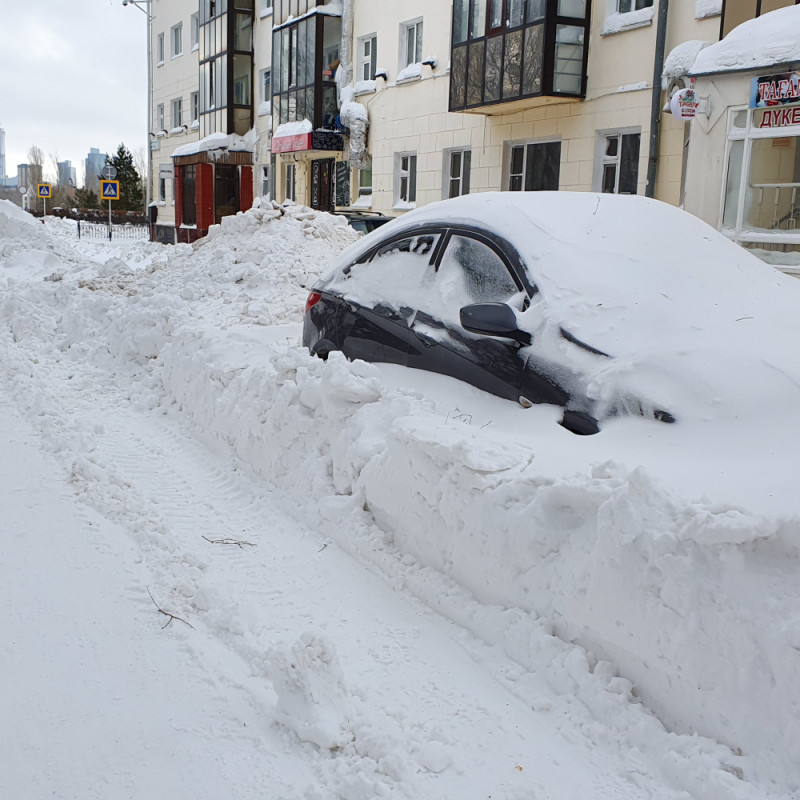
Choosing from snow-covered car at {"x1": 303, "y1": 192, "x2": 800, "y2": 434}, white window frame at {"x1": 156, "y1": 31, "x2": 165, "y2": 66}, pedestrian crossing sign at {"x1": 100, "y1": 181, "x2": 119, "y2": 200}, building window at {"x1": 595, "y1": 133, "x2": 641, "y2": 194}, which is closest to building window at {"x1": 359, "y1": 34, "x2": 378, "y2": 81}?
building window at {"x1": 595, "y1": 133, "x2": 641, "y2": 194}

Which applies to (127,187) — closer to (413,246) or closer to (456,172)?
(456,172)

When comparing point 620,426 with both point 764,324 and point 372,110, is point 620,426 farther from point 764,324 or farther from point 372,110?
point 372,110

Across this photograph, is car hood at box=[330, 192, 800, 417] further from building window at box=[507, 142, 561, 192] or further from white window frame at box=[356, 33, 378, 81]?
white window frame at box=[356, 33, 378, 81]

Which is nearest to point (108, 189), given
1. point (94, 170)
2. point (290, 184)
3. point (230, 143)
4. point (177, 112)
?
point (230, 143)

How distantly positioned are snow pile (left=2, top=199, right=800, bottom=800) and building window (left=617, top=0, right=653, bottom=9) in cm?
1229

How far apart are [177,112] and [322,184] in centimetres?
1448

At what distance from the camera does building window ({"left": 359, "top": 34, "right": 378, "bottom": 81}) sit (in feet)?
76.2

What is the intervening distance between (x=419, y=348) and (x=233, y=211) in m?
29.0

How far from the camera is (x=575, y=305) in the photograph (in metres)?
4.43

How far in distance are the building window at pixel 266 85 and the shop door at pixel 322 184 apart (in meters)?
5.29

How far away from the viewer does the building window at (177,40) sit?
37031 mm

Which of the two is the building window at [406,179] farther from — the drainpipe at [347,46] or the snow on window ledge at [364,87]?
the drainpipe at [347,46]

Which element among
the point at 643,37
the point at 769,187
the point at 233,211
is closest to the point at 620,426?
the point at 769,187

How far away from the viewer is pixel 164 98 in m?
38.5
